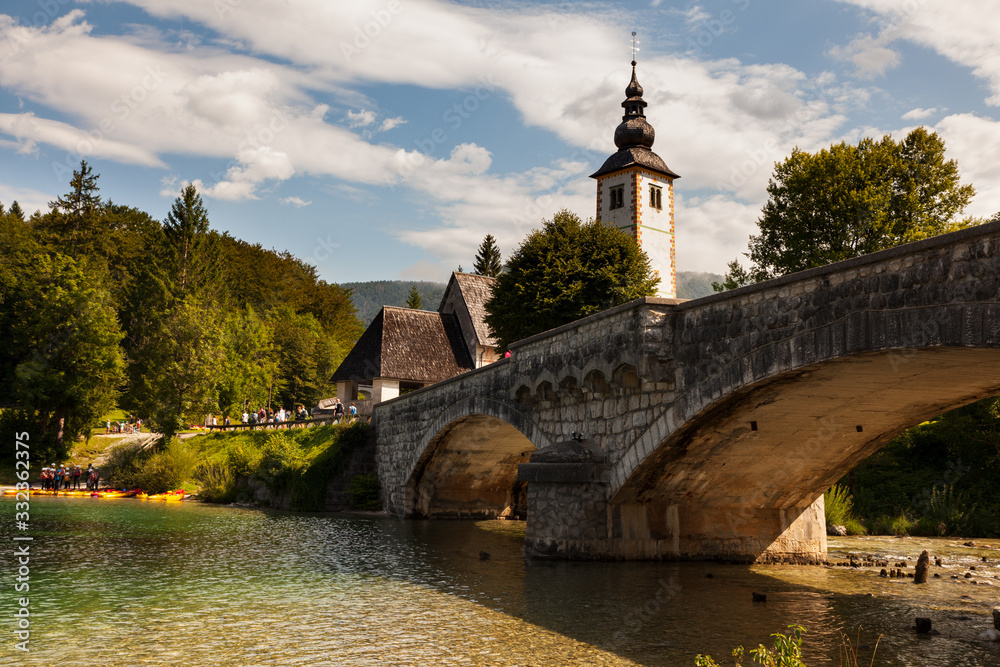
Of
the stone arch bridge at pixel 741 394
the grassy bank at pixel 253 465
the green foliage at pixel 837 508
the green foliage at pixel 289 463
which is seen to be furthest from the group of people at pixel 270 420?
the green foliage at pixel 837 508

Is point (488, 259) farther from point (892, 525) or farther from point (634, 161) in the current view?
point (892, 525)

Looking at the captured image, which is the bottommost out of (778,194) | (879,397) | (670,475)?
(670,475)

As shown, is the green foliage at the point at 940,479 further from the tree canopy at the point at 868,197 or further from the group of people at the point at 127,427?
the group of people at the point at 127,427

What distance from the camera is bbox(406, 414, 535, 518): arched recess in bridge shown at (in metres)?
22.7

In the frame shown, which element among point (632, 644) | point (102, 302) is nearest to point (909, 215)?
point (632, 644)

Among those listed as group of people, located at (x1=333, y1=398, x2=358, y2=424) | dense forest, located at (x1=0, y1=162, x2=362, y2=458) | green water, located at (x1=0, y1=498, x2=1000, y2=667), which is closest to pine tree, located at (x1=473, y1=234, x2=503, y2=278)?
dense forest, located at (x1=0, y1=162, x2=362, y2=458)

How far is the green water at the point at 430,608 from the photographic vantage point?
7.80 m

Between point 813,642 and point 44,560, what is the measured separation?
12.8m

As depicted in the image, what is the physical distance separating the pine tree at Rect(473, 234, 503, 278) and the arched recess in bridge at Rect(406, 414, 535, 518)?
4326cm

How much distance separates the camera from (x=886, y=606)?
1072 cm

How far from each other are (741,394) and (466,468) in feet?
51.6

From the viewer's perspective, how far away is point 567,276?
2889 cm

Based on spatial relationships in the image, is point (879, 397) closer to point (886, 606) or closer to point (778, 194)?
point (886, 606)

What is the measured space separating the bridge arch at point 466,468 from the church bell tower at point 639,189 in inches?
785
